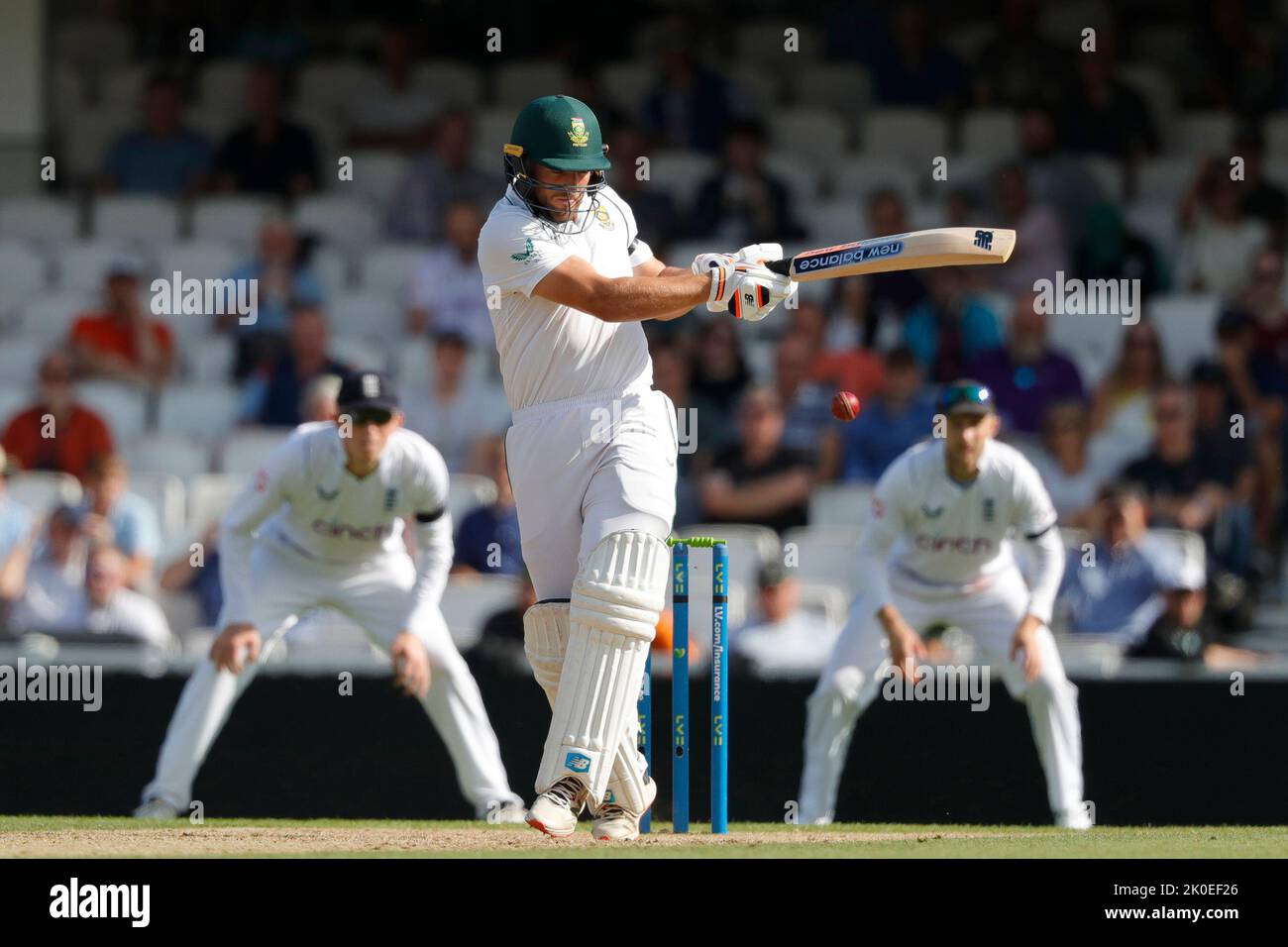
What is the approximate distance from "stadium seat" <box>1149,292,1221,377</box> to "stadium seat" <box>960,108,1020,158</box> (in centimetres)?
147

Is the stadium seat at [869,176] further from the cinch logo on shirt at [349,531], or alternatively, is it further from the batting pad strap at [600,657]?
the batting pad strap at [600,657]

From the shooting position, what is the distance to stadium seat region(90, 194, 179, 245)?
462 inches

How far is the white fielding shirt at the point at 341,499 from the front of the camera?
8.03m

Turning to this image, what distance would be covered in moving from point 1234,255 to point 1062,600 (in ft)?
8.43

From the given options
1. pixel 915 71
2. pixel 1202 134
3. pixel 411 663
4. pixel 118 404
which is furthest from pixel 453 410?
pixel 1202 134

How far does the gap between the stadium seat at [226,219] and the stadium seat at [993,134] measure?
3.86 metres

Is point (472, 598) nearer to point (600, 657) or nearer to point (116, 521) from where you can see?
point (116, 521)

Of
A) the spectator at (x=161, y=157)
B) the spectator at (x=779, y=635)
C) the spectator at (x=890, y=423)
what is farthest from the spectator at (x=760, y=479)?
the spectator at (x=161, y=157)

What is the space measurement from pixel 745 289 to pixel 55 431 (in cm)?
590

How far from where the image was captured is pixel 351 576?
8227 millimetres

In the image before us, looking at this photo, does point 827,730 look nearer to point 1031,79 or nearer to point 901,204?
point 901,204

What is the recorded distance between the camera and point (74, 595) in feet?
31.6

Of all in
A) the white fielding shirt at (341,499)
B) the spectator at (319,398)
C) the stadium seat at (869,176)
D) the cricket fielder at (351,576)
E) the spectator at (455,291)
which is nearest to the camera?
the cricket fielder at (351,576)

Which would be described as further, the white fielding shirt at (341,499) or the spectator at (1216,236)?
the spectator at (1216,236)
